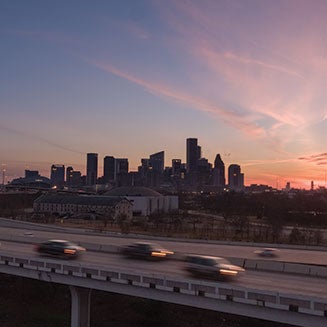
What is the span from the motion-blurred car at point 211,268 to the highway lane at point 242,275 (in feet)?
1.30

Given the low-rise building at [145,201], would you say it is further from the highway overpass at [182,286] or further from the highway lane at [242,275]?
the highway overpass at [182,286]

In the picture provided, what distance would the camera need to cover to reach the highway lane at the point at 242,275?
787 inches

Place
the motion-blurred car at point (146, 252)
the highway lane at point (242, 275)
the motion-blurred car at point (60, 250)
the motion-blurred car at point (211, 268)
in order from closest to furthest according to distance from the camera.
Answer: the highway lane at point (242, 275) → the motion-blurred car at point (211, 268) → the motion-blurred car at point (146, 252) → the motion-blurred car at point (60, 250)

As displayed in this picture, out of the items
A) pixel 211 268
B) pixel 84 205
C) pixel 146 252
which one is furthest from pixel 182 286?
pixel 84 205

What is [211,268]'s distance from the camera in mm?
21266

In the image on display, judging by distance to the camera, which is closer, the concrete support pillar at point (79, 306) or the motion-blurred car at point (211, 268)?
the motion-blurred car at point (211, 268)

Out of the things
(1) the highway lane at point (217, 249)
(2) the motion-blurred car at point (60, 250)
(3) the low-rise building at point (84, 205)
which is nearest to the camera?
(2) the motion-blurred car at point (60, 250)

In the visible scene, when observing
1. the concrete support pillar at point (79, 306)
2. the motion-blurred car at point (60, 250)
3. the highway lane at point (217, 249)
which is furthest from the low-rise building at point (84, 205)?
the concrete support pillar at point (79, 306)

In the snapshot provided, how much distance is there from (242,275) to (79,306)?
366 inches

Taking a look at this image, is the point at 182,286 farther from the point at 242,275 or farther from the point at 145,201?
the point at 145,201

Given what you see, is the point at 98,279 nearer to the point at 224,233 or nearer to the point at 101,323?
the point at 101,323

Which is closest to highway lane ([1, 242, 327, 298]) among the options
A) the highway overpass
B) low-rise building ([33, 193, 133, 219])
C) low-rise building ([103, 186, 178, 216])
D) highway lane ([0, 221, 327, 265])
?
the highway overpass

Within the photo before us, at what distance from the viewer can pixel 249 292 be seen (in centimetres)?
1734

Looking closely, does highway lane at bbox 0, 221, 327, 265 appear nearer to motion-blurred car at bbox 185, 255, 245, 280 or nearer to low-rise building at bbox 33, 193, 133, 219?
motion-blurred car at bbox 185, 255, 245, 280
